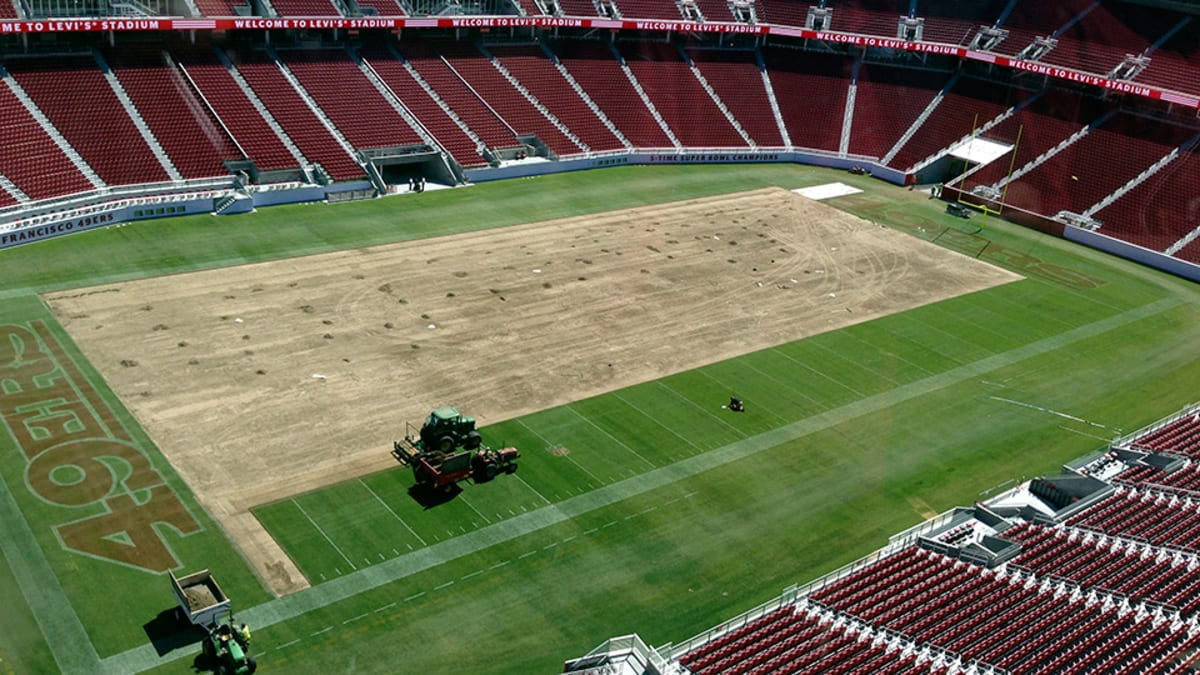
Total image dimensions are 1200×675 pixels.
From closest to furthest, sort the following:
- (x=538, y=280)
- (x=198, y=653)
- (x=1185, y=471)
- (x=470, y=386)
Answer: (x=198, y=653) < (x=1185, y=471) < (x=470, y=386) < (x=538, y=280)

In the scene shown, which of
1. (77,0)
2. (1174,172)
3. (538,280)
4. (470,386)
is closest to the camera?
(470,386)

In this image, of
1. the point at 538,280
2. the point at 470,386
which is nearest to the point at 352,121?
the point at 538,280

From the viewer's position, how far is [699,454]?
40.7 meters

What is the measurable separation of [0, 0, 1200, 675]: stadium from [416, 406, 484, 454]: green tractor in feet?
0.75

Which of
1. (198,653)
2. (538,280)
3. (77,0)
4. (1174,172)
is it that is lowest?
(198,653)

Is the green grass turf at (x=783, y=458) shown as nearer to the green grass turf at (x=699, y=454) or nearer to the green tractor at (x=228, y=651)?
the green grass turf at (x=699, y=454)

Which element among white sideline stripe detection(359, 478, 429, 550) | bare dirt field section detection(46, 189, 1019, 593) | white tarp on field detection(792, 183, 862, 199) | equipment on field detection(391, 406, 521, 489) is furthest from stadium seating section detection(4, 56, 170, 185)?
white tarp on field detection(792, 183, 862, 199)

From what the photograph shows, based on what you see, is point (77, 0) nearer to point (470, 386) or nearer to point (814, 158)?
point (470, 386)

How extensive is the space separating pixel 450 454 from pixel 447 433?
76 centimetres

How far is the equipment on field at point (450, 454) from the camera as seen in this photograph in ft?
119

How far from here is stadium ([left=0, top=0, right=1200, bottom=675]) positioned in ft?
102

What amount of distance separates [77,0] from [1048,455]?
206ft

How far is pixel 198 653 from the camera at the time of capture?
28516 millimetres

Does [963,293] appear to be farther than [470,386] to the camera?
Yes
